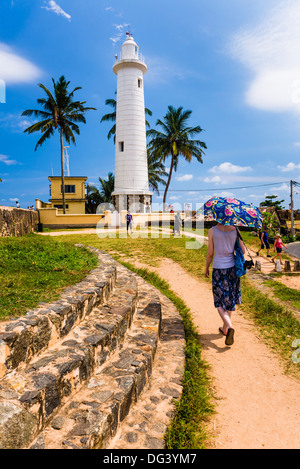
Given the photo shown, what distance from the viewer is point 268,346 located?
4.54 m

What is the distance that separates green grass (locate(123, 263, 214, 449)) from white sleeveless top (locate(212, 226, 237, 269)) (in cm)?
135

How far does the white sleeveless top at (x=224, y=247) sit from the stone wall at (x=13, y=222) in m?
5.86

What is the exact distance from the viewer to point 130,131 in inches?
1035

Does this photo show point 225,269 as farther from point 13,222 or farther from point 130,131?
point 130,131

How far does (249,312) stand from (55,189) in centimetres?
3092

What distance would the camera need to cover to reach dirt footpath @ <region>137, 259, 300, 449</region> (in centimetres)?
278

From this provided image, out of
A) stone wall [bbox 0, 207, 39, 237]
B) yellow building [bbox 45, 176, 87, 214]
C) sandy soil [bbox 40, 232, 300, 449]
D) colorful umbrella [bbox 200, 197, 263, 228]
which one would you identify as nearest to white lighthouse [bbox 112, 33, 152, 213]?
yellow building [bbox 45, 176, 87, 214]

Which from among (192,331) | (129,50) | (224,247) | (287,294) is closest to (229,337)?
(192,331)

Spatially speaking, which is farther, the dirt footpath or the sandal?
the sandal

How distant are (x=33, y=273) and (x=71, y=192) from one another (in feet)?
97.7

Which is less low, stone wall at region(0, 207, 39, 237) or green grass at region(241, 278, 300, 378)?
stone wall at region(0, 207, 39, 237)

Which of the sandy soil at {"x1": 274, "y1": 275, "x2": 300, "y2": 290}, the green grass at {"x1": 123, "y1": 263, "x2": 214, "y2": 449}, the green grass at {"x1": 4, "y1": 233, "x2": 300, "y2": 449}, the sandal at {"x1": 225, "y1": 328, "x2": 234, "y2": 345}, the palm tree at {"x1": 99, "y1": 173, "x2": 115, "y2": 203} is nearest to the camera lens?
the green grass at {"x1": 123, "y1": 263, "x2": 214, "y2": 449}

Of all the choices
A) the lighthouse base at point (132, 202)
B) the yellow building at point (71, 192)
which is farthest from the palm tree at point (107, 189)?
the lighthouse base at point (132, 202)

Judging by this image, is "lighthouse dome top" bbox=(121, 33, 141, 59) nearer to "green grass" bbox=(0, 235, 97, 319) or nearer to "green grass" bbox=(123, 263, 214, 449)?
"green grass" bbox=(0, 235, 97, 319)
